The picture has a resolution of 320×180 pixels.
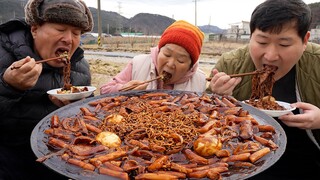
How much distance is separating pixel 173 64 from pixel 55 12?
1.73m

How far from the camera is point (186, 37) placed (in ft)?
13.5

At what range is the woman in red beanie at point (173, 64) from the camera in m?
4.12

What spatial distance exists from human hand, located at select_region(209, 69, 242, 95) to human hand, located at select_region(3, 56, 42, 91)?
2.09 metres

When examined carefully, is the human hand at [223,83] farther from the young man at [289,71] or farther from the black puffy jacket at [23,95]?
the black puffy jacket at [23,95]

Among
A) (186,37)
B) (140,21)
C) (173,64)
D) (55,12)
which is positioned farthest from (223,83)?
(140,21)

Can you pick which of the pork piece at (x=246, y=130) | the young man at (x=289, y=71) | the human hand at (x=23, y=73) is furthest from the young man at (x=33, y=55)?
the pork piece at (x=246, y=130)

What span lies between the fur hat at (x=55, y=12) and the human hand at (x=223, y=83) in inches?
74.8

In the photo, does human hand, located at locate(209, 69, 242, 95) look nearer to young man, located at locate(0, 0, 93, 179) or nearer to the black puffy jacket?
young man, located at locate(0, 0, 93, 179)

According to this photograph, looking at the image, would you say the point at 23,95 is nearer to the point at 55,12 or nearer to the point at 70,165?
the point at 55,12

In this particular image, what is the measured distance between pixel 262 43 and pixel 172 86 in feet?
5.50

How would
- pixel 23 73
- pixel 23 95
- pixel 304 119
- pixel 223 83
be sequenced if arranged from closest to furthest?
pixel 23 73 < pixel 304 119 < pixel 223 83 < pixel 23 95

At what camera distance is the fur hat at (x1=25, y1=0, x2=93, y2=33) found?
353 cm

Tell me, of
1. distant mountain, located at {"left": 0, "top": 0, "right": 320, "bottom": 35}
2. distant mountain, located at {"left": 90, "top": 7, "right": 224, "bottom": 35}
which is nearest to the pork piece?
distant mountain, located at {"left": 0, "top": 0, "right": 320, "bottom": 35}

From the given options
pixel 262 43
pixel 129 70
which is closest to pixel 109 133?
pixel 262 43
